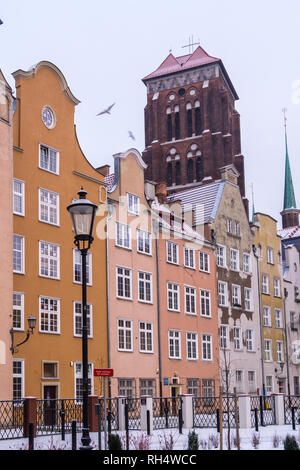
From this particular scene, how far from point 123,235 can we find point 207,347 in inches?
452

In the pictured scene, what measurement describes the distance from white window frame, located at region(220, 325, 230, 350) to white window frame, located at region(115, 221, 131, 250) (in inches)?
475

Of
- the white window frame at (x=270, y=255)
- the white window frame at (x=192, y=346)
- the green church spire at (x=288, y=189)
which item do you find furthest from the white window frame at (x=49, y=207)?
the green church spire at (x=288, y=189)

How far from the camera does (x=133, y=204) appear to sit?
43.4 metres

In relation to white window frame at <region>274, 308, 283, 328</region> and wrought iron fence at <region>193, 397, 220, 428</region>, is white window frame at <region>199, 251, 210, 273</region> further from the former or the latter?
wrought iron fence at <region>193, 397, 220, 428</region>

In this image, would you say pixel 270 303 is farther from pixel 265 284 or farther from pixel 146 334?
pixel 146 334

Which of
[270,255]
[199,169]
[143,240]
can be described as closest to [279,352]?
[270,255]

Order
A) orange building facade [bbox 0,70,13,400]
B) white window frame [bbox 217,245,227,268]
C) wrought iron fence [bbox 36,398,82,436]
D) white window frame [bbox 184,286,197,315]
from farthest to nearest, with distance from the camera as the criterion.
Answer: white window frame [bbox 217,245,227,268] → white window frame [bbox 184,286,197,315] → orange building facade [bbox 0,70,13,400] → wrought iron fence [bbox 36,398,82,436]

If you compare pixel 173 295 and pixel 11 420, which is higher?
pixel 173 295

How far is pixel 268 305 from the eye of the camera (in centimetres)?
5803

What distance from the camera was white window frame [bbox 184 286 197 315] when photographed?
46.9 m

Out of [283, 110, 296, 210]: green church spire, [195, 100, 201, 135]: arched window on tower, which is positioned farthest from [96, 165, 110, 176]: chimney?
[283, 110, 296, 210]: green church spire

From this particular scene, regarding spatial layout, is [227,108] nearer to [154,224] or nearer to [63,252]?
[154,224]

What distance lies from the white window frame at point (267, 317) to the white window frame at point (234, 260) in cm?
552

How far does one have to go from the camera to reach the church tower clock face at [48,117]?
37.2 meters
